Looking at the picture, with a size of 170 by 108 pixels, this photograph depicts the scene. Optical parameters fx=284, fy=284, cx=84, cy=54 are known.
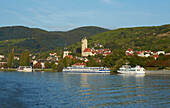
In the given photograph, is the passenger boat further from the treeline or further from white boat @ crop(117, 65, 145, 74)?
the treeline

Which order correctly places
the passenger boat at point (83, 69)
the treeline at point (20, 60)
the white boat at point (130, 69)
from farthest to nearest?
the treeline at point (20, 60), the passenger boat at point (83, 69), the white boat at point (130, 69)

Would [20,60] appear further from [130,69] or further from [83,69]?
[130,69]

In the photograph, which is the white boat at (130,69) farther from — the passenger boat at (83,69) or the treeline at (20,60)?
the treeline at (20,60)

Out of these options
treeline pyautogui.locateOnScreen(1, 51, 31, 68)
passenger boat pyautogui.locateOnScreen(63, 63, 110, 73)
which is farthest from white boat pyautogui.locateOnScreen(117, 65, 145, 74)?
treeline pyautogui.locateOnScreen(1, 51, 31, 68)

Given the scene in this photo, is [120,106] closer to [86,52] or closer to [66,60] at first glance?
[66,60]

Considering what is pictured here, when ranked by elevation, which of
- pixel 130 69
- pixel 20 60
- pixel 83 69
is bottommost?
pixel 130 69

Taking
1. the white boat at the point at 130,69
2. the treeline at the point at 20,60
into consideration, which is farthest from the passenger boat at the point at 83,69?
the treeline at the point at 20,60

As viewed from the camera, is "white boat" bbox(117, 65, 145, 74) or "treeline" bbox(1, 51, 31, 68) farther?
"treeline" bbox(1, 51, 31, 68)

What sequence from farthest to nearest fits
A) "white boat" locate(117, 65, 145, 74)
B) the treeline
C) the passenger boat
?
the treeline → the passenger boat → "white boat" locate(117, 65, 145, 74)

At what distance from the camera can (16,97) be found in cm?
3725

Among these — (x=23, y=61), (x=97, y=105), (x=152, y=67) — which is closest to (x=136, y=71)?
(x=152, y=67)

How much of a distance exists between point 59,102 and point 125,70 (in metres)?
78.9

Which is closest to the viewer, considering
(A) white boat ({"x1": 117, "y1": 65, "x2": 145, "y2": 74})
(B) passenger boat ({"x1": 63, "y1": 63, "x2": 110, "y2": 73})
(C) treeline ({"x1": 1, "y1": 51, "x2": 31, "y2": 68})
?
(A) white boat ({"x1": 117, "y1": 65, "x2": 145, "y2": 74})

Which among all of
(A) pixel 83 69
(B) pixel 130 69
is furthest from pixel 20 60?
(B) pixel 130 69
